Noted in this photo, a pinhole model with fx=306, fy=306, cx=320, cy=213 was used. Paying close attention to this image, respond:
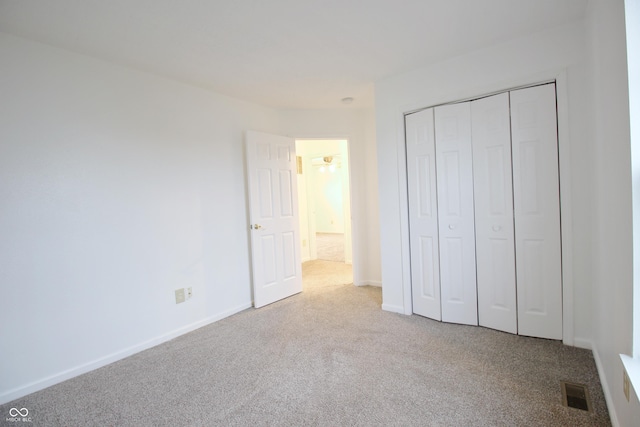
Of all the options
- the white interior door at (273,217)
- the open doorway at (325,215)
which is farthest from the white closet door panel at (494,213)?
the white interior door at (273,217)

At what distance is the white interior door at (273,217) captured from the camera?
346 cm

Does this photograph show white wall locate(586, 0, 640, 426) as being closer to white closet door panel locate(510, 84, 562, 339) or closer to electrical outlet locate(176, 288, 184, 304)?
white closet door panel locate(510, 84, 562, 339)

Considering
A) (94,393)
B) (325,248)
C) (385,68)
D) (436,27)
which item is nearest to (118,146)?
(94,393)

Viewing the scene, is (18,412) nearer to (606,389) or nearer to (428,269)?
(428,269)

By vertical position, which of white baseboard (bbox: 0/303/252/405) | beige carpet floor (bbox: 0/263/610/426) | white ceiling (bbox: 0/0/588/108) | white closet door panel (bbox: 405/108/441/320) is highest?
white ceiling (bbox: 0/0/588/108)

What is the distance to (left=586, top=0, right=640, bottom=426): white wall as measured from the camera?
1.27 metres

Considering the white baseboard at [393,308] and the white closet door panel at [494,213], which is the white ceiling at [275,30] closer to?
the white closet door panel at [494,213]

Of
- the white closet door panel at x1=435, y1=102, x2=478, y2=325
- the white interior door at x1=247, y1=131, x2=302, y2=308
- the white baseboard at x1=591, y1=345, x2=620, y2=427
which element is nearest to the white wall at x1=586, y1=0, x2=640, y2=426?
the white baseboard at x1=591, y1=345, x2=620, y2=427

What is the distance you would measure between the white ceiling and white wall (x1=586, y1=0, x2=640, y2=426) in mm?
583

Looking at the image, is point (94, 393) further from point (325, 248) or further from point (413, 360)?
point (325, 248)

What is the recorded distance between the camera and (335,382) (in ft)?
6.48

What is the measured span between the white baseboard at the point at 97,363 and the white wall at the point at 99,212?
0.01 meters

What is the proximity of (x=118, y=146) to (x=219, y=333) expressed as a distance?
1837mm

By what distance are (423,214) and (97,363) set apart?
297 centimetres
